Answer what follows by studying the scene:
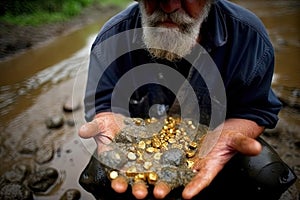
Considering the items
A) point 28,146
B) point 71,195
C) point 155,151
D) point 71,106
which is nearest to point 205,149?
point 155,151

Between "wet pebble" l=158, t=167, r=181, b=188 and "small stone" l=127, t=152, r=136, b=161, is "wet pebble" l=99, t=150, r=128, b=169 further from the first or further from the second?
"wet pebble" l=158, t=167, r=181, b=188

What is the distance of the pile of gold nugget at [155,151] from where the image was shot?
130 cm

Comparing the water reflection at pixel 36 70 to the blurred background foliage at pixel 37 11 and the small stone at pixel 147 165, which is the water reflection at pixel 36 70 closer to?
the blurred background foliage at pixel 37 11

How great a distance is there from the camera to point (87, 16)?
639 cm

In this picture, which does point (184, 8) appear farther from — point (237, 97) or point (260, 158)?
point (260, 158)

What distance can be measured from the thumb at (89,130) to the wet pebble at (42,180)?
82cm

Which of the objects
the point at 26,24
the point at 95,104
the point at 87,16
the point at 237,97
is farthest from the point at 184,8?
the point at 87,16

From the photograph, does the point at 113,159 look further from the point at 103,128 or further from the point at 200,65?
the point at 200,65

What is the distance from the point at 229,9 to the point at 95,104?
1.02 m

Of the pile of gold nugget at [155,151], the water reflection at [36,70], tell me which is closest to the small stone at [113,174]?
the pile of gold nugget at [155,151]

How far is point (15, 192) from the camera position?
1.85 metres

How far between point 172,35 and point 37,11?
5.11 metres

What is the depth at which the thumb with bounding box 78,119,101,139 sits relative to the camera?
1.31 meters

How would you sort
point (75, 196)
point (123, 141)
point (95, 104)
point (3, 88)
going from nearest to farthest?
point (123, 141) < point (95, 104) < point (75, 196) < point (3, 88)
